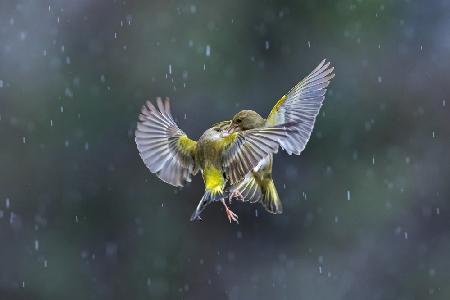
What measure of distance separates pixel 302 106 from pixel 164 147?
56 centimetres

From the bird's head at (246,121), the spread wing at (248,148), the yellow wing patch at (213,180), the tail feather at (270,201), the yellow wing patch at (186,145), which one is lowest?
the tail feather at (270,201)

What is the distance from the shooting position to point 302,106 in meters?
3.54

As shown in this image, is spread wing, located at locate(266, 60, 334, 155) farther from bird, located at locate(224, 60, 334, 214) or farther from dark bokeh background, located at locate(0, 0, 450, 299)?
dark bokeh background, located at locate(0, 0, 450, 299)

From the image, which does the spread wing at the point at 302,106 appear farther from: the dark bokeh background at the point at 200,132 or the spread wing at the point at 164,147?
the dark bokeh background at the point at 200,132

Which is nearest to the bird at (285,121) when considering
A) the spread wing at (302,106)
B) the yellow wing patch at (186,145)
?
the spread wing at (302,106)

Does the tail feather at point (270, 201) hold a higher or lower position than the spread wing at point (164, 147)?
lower

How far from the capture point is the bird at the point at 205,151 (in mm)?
2939

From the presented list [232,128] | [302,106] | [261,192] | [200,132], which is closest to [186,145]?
[232,128]

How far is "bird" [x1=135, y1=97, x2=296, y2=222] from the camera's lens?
2939 mm

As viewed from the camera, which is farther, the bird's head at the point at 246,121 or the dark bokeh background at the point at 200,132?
the dark bokeh background at the point at 200,132
